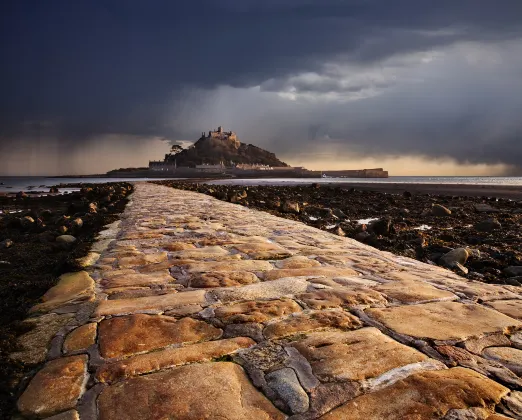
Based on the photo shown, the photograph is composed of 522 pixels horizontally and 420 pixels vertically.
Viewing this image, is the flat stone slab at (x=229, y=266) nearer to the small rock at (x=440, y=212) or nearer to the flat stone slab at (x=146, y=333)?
the flat stone slab at (x=146, y=333)

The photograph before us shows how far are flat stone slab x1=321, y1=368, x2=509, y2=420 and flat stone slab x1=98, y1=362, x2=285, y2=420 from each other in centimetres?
28

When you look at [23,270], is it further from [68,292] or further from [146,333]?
[146,333]

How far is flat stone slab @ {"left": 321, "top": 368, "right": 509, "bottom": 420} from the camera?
1.29 m

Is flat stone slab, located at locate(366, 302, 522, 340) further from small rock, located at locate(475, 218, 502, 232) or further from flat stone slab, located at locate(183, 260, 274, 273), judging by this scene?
small rock, located at locate(475, 218, 502, 232)

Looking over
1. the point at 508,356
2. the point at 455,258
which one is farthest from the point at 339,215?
the point at 508,356

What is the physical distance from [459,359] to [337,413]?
745 millimetres

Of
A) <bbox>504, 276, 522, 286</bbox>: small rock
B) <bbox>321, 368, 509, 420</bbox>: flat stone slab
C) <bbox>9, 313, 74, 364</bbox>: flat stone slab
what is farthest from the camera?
<bbox>504, 276, 522, 286</bbox>: small rock

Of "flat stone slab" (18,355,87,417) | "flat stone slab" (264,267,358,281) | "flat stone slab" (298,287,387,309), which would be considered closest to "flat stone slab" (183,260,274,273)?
"flat stone slab" (264,267,358,281)

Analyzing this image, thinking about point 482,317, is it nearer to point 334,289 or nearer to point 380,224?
point 334,289

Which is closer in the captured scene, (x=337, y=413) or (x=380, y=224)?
(x=337, y=413)

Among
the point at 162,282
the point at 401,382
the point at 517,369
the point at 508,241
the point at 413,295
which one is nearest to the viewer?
the point at 401,382

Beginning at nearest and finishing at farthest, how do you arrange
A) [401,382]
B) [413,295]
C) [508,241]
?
[401,382] < [413,295] < [508,241]

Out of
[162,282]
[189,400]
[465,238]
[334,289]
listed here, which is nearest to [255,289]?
[334,289]

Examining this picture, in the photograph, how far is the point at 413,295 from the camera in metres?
2.55
